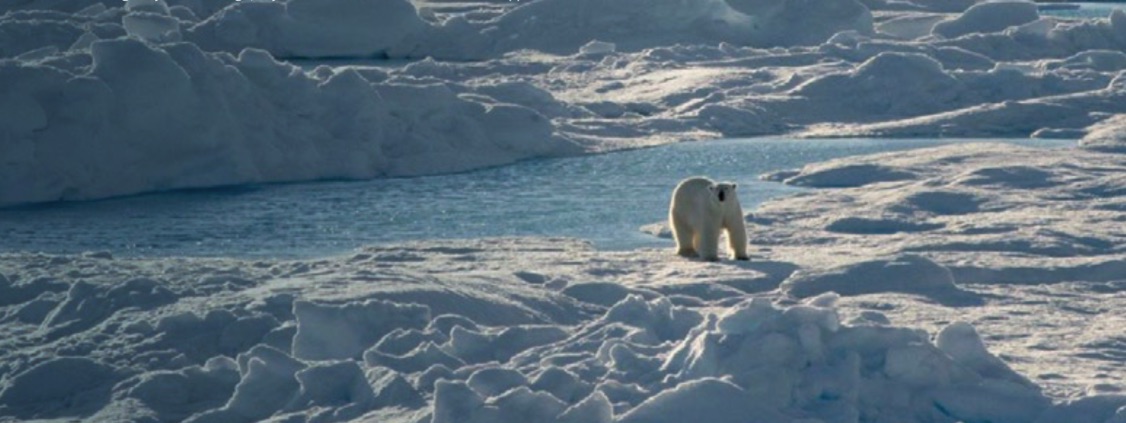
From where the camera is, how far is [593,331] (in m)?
6.77

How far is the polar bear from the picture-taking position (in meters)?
9.55

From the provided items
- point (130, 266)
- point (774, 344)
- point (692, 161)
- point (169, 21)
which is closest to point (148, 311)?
point (130, 266)

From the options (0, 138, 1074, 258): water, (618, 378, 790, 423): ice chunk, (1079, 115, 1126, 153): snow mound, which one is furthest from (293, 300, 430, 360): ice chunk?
(1079, 115, 1126, 153): snow mound

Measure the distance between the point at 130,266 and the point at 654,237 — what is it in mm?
3434

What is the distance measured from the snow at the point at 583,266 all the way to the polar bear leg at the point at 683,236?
0.93 ft

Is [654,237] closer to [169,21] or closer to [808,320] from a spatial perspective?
[808,320]

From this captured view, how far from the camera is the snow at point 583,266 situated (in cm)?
578

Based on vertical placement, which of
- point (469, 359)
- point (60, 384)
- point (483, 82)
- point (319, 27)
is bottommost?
point (483, 82)

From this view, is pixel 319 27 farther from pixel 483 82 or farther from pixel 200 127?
pixel 200 127

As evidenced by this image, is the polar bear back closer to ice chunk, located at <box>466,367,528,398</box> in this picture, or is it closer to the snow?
the snow

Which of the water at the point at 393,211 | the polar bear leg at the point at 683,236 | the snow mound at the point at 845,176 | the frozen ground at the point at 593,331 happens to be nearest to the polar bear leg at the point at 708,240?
the polar bear leg at the point at 683,236

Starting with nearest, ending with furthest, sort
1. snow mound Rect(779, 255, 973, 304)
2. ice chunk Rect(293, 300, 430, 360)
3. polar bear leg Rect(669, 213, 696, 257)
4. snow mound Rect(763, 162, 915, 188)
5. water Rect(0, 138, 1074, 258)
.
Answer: ice chunk Rect(293, 300, 430, 360), snow mound Rect(779, 255, 973, 304), polar bear leg Rect(669, 213, 696, 257), water Rect(0, 138, 1074, 258), snow mound Rect(763, 162, 915, 188)

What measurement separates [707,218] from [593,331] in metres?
2.94

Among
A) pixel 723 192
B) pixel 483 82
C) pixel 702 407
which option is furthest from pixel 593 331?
pixel 483 82
